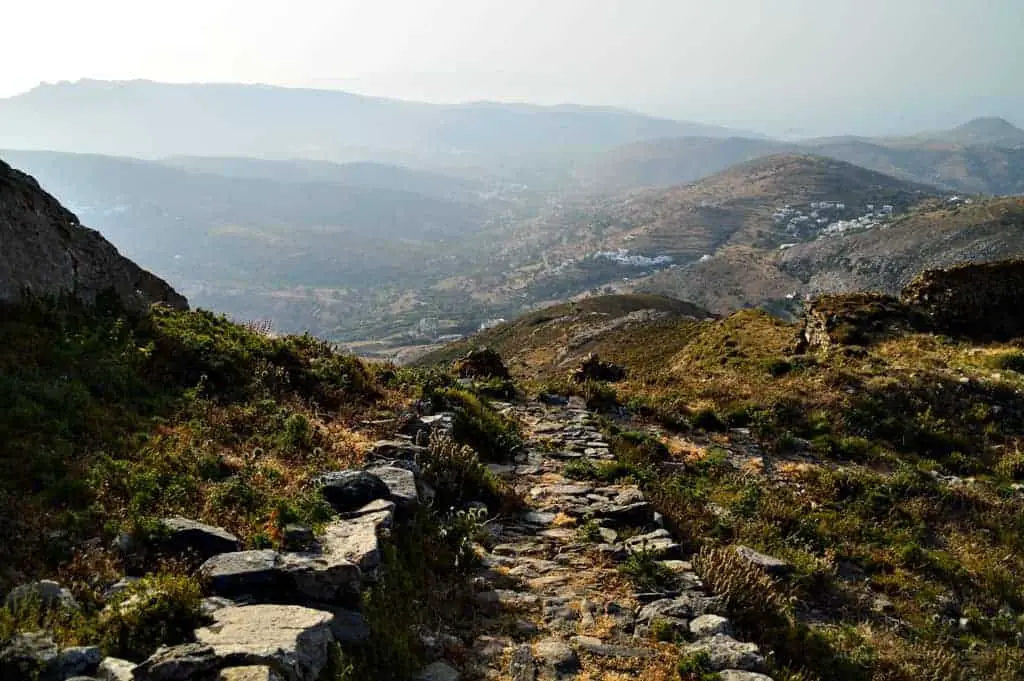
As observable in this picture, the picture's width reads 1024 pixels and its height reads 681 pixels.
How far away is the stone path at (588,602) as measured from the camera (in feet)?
22.2

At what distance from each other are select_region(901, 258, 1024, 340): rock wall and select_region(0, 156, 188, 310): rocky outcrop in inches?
1135

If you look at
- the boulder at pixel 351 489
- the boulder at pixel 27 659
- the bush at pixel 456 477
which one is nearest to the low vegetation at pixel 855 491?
the bush at pixel 456 477

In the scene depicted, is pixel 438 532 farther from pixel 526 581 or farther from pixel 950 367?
pixel 950 367

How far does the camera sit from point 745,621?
811cm

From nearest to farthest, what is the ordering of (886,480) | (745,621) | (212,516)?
(212,516) → (745,621) → (886,480)

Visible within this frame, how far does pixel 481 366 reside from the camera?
2525cm

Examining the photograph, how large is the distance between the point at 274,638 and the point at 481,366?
788 inches

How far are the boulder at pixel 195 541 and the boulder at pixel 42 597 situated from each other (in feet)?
3.50

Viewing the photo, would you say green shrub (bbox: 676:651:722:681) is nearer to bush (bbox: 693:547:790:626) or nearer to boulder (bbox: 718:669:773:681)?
boulder (bbox: 718:669:773:681)

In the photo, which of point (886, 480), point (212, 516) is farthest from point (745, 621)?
point (886, 480)

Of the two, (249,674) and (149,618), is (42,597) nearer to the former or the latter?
(149,618)

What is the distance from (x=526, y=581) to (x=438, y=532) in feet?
4.31

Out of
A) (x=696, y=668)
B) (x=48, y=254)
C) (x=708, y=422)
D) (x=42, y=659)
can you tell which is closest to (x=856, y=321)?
(x=708, y=422)

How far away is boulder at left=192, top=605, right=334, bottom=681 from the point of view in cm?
500
